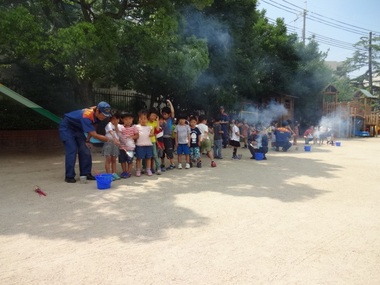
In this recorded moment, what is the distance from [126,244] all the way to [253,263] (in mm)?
1341

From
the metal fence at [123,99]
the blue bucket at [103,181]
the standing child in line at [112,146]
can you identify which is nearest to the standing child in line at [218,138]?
the standing child in line at [112,146]

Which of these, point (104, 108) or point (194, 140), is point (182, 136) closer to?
point (194, 140)

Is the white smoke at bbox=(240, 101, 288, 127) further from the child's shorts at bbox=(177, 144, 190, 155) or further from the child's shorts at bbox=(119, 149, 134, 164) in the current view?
the child's shorts at bbox=(119, 149, 134, 164)

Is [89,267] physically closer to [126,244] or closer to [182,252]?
[126,244]

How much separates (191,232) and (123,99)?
1175 cm

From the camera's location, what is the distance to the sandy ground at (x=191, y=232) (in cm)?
283

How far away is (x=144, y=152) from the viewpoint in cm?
748

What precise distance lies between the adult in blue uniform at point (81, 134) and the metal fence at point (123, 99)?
701cm

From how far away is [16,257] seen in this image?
122 inches

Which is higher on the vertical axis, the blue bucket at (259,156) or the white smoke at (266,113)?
the white smoke at (266,113)

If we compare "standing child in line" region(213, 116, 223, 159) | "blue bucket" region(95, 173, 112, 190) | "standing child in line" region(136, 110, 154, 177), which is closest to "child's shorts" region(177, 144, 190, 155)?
"standing child in line" region(136, 110, 154, 177)

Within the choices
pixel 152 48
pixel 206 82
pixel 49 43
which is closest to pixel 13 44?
pixel 49 43

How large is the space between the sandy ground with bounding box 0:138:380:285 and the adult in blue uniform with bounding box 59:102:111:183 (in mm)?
549

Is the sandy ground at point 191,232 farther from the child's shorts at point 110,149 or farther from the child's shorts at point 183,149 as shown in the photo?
the child's shorts at point 183,149
